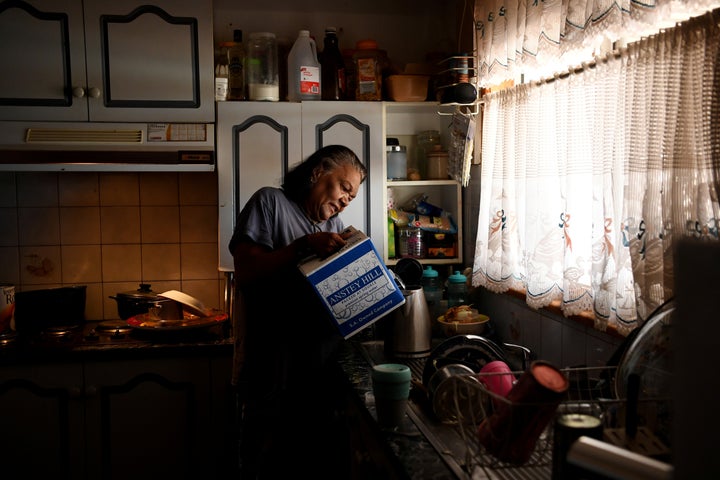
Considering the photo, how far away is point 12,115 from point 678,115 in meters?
2.09

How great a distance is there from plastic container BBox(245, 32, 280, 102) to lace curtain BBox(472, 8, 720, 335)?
81 centimetres

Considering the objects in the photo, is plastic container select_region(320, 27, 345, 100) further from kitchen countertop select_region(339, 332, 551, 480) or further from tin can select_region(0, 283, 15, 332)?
tin can select_region(0, 283, 15, 332)

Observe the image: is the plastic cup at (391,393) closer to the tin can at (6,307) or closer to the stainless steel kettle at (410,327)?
the stainless steel kettle at (410,327)

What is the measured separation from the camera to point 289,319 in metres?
1.84

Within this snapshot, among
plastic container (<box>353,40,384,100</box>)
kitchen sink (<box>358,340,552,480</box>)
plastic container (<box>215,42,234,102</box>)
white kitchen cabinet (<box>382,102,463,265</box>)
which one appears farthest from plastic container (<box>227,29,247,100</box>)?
kitchen sink (<box>358,340,552,480</box>)

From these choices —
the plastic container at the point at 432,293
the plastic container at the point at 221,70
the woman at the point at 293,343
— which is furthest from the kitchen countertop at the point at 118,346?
the plastic container at the point at 221,70

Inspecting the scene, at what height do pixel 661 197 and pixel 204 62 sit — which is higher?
pixel 204 62

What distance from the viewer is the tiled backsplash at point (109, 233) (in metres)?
2.61

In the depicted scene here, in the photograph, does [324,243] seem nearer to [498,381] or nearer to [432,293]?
[498,381]

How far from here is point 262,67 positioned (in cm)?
235

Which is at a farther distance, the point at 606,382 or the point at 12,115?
the point at 12,115

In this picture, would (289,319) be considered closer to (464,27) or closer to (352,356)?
(352,356)

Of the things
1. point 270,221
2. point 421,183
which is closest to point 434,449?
point 270,221

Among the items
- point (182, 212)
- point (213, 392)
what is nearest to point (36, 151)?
point (182, 212)
